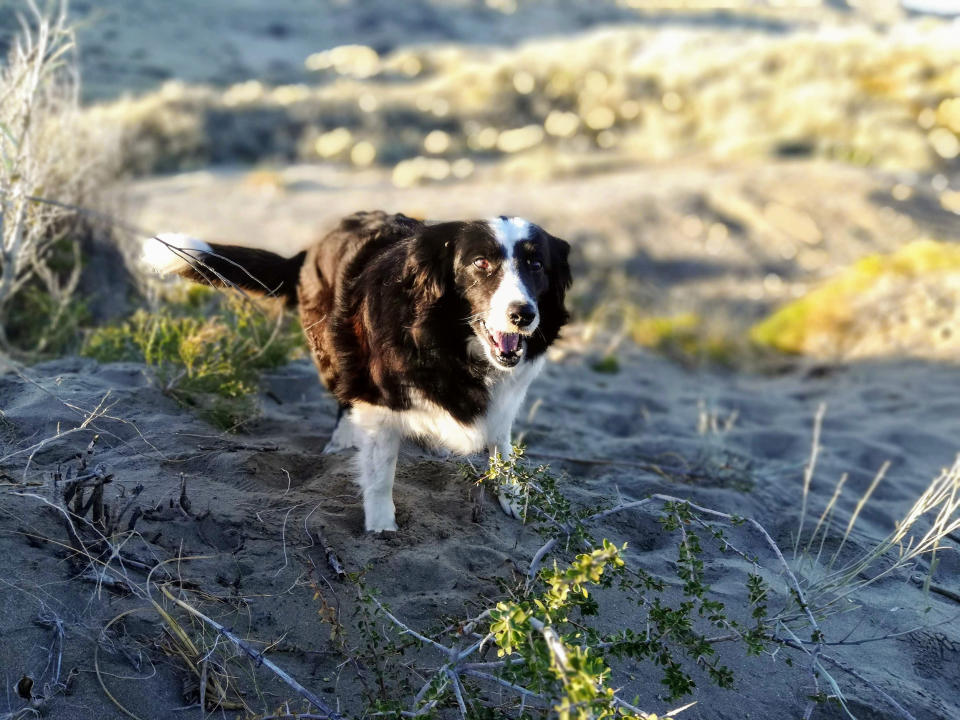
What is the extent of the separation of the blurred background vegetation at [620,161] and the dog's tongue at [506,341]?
3.45 meters

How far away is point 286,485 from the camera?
3.83 m

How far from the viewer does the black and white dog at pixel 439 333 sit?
347cm

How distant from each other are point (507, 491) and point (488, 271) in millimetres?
958

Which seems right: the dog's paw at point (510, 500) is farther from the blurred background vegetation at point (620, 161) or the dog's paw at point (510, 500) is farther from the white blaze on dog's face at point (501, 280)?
the blurred background vegetation at point (620, 161)

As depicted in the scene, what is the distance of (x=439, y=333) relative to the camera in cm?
352

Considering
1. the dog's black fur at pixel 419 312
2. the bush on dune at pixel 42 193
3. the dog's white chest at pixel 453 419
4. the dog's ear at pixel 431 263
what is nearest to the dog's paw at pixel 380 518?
the dog's white chest at pixel 453 419

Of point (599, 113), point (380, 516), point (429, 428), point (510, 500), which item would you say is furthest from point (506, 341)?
point (599, 113)

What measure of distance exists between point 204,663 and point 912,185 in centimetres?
1503

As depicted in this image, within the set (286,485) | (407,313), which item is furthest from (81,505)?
(407,313)

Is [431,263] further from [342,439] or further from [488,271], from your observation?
[342,439]

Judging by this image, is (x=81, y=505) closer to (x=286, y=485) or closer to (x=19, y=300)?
(x=286, y=485)

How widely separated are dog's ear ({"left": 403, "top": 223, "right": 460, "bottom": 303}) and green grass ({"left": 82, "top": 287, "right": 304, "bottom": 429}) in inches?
A: 29.3

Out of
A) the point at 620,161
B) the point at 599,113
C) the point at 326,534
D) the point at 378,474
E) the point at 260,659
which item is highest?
the point at 260,659

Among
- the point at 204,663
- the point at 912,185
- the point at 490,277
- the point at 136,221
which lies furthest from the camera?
the point at 912,185
